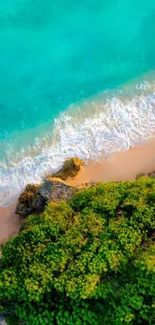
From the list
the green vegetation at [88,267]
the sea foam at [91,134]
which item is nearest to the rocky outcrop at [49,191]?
the sea foam at [91,134]

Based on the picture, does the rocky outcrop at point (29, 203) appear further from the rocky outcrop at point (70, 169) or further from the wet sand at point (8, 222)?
the rocky outcrop at point (70, 169)

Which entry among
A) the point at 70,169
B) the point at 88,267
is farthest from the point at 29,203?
the point at 88,267

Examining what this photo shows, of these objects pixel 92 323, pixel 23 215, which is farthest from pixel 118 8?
pixel 92 323

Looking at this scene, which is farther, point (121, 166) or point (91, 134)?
point (91, 134)

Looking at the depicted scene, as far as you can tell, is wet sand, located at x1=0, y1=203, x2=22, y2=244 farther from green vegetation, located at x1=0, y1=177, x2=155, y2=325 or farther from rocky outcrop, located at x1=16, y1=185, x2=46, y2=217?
green vegetation, located at x1=0, y1=177, x2=155, y2=325

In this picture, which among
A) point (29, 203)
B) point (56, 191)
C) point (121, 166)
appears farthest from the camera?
point (121, 166)

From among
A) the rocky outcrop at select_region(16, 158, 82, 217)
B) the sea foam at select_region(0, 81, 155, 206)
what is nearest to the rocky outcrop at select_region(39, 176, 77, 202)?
the rocky outcrop at select_region(16, 158, 82, 217)

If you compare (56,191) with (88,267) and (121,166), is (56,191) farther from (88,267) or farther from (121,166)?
(88,267)
